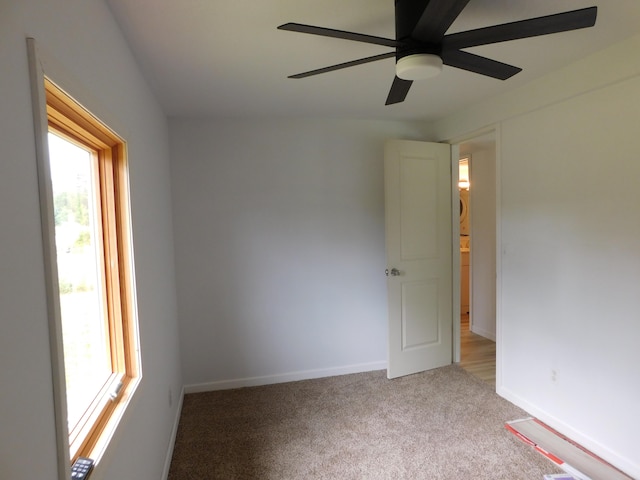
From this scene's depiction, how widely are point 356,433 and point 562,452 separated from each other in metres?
1.20

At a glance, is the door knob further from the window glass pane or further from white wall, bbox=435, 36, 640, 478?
the window glass pane

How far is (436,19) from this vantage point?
1.14m

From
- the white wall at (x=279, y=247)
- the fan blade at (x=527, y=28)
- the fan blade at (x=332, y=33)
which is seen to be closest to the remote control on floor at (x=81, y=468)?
the fan blade at (x=332, y=33)

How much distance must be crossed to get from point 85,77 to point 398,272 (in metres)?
2.55

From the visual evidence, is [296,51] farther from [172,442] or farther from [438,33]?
[172,442]

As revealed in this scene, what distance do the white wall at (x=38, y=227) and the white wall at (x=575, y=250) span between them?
241 cm

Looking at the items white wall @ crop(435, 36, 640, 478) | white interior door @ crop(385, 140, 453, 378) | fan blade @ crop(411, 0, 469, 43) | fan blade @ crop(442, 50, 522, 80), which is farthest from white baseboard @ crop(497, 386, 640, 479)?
fan blade @ crop(411, 0, 469, 43)

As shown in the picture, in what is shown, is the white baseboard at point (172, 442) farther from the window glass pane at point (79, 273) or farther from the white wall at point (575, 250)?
the white wall at point (575, 250)

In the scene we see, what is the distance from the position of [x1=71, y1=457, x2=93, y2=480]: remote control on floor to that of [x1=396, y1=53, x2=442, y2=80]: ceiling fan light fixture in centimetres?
163

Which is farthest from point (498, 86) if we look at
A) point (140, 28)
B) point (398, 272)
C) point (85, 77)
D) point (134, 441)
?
point (134, 441)

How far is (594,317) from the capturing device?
6.72 feet

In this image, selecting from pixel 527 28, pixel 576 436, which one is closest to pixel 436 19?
pixel 527 28

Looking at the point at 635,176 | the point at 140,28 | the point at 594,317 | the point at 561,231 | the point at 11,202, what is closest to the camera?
the point at 11,202

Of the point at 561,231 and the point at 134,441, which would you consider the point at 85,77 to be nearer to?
the point at 134,441
